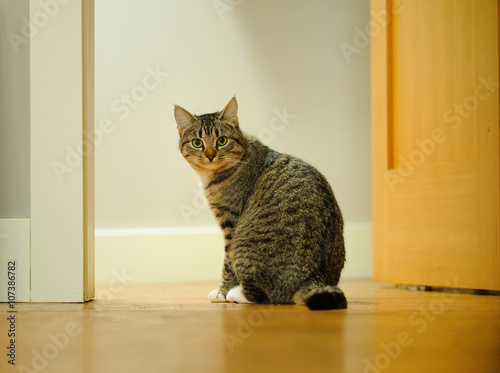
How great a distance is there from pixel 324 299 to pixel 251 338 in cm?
42

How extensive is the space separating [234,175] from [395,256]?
33.6 inches

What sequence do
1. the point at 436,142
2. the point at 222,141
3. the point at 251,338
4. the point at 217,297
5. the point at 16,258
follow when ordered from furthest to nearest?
the point at 436,142
the point at 222,141
the point at 217,297
the point at 16,258
the point at 251,338

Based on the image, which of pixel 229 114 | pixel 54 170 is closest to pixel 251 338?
pixel 54 170

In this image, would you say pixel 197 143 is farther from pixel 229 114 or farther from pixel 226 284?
pixel 226 284

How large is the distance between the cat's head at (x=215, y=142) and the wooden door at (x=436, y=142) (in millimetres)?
738

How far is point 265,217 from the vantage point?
59.4 inches

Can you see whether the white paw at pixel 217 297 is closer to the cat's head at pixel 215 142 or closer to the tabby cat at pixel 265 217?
the tabby cat at pixel 265 217

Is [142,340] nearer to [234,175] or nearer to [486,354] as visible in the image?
[486,354]

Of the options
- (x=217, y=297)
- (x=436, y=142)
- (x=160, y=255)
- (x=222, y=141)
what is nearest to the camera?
(x=217, y=297)

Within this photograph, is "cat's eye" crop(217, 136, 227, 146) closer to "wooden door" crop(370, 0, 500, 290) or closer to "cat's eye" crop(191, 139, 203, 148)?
"cat's eye" crop(191, 139, 203, 148)

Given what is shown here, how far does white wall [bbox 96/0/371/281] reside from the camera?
271 cm

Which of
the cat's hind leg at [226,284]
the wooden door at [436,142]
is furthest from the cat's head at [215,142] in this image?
the wooden door at [436,142]

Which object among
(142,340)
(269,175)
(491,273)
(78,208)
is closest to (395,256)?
(491,273)

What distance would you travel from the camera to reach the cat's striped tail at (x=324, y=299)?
1274mm
